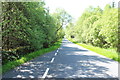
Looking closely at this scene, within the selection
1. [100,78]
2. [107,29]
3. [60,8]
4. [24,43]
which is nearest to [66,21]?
[60,8]

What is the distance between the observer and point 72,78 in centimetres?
514

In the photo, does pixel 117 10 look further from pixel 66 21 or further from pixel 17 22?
pixel 66 21

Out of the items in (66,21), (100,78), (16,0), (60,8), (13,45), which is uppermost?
(60,8)

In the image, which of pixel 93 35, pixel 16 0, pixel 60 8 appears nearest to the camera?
pixel 16 0

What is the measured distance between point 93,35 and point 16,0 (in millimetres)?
22592

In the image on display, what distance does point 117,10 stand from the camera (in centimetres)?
1531

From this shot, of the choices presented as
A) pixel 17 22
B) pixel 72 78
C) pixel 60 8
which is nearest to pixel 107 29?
pixel 17 22

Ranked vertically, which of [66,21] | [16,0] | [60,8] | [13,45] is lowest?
[13,45]

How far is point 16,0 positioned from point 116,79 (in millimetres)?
8781

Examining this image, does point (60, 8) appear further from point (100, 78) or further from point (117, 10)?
point (100, 78)

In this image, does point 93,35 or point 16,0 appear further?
point 93,35

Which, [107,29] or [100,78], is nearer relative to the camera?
[100,78]

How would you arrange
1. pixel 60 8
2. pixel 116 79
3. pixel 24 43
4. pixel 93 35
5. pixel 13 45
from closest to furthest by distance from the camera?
pixel 116 79
pixel 13 45
pixel 24 43
pixel 93 35
pixel 60 8

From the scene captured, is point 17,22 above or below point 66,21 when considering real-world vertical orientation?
below
